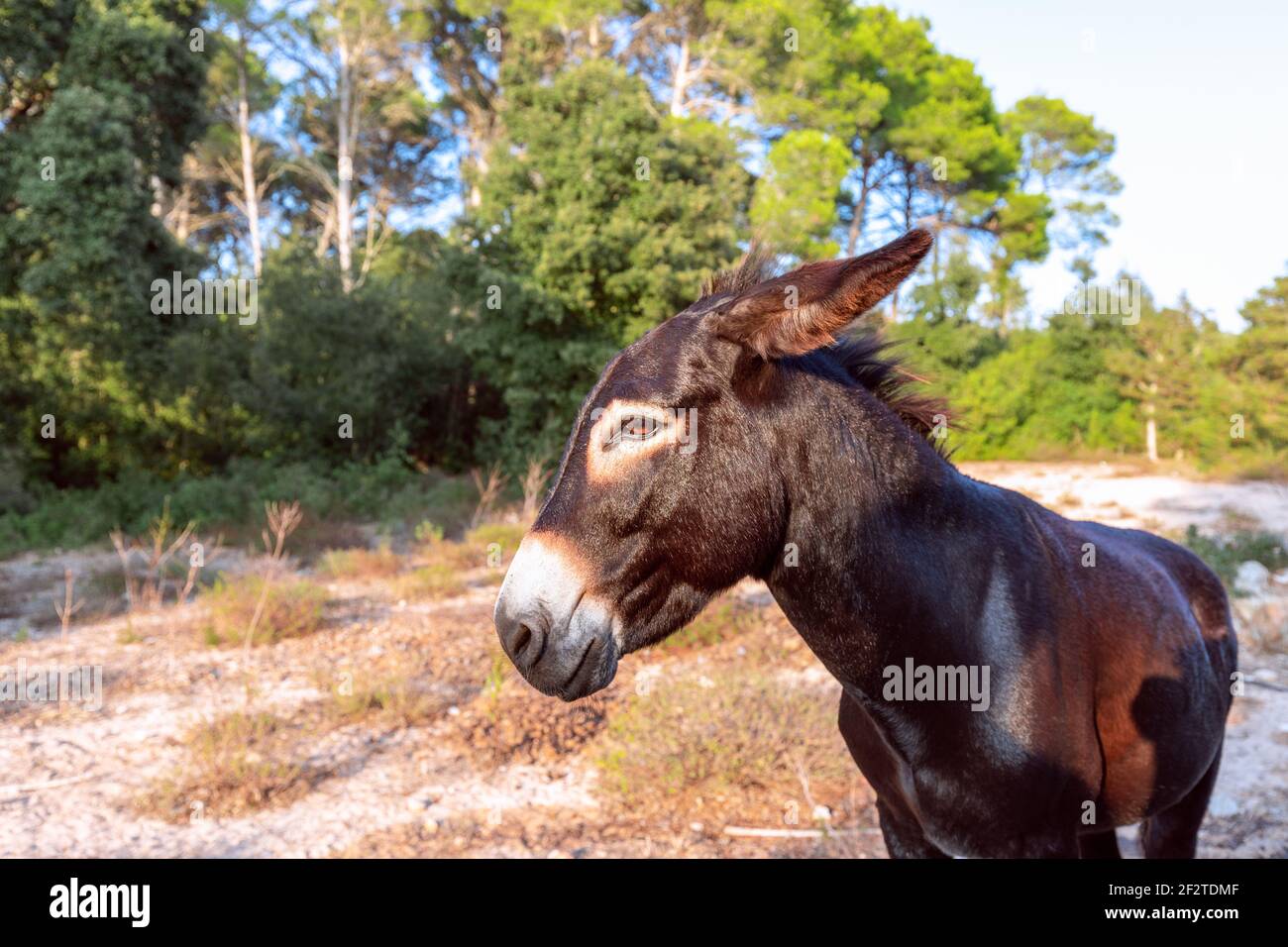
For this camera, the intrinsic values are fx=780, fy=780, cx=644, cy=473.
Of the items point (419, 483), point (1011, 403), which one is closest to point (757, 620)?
point (419, 483)

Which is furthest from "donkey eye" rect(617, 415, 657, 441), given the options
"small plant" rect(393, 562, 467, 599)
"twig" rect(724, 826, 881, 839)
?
"small plant" rect(393, 562, 467, 599)

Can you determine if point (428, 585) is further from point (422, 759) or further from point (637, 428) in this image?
point (637, 428)

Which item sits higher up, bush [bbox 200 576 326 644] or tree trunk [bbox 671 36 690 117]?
tree trunk [bbox 671 36 690 117]

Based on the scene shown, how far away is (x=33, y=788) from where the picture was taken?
471 centimetres

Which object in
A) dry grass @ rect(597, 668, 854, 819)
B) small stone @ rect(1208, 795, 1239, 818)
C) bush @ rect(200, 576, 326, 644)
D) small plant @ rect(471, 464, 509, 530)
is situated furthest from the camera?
small plant @ rect(471, 464, 509, 530)

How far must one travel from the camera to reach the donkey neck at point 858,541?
5.83 feet

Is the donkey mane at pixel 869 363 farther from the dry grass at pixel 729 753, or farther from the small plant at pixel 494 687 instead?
the small plant at pixel 494 687

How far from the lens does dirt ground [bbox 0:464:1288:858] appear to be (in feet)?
13.5

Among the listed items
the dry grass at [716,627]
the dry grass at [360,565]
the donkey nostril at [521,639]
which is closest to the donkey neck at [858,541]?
the donkey nostril at [521,639]

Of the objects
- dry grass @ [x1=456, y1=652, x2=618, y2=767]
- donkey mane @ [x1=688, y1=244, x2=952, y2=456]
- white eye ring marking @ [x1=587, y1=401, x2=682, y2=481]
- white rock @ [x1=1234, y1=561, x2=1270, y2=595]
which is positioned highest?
donkey mane @ [x1=688, y1=244, x2=952, y2=456]

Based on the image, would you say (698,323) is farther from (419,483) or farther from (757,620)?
(419,483)

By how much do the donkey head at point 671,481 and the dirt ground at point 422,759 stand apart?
2758 millimetres

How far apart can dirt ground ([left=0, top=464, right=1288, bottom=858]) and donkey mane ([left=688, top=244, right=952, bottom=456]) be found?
2732 mm

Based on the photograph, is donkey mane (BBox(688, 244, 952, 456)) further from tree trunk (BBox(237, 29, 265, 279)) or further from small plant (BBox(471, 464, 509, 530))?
tree trunk (BBox(237, 29, 265, 279))
